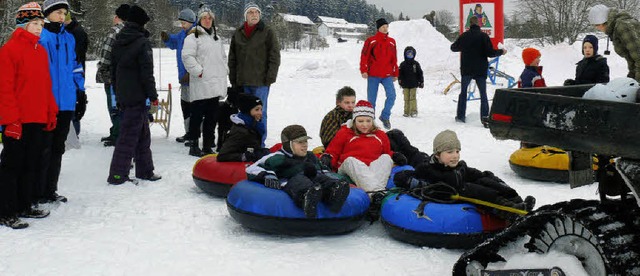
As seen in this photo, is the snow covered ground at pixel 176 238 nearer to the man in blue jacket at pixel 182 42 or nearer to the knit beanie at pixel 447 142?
the man in blue jacket at pixel 182 42

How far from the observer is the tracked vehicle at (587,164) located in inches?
111

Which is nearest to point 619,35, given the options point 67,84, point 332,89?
point 67,84

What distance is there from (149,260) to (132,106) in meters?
2.71

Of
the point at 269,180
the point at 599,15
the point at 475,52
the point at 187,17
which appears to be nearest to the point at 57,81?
the point at 269,180

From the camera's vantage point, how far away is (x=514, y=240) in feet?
12.1

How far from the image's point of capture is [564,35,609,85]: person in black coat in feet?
27.1

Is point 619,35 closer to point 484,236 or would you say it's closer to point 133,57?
point 484,236

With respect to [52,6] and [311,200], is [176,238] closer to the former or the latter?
[311,200]

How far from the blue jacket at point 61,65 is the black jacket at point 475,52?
24.0ft

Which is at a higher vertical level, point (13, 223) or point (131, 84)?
point (131, 84)

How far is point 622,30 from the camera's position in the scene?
6309mm

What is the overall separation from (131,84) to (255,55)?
2079mm

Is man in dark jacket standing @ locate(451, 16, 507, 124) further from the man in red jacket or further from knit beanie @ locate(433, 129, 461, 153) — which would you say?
knit beanie @ locate(433, 129, 461, 153)

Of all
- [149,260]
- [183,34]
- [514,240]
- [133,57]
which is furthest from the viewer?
[183,34]
